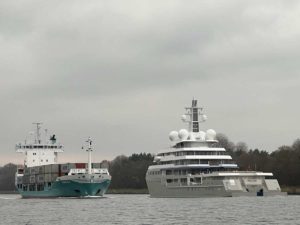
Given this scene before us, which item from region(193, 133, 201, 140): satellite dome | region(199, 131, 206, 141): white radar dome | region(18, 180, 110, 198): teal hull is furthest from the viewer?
region(199, 131, 206, 141): white radar dome

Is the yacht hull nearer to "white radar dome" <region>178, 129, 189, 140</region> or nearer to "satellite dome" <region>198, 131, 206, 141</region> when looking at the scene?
"white radar dome" <region>178, 129, 189, 140</region>

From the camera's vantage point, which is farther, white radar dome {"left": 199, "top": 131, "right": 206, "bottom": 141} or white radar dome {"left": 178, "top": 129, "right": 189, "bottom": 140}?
white radar dome {"left": 178, "top": 129, "right": 189, "bottom": 140}

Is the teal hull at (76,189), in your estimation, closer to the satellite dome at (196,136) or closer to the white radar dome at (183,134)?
the white radar dome at (183,134)

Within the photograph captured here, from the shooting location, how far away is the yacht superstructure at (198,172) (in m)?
130

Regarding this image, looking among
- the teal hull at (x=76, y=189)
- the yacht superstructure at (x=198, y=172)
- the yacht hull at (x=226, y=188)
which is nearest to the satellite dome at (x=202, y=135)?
the yacht superstructure at (x=198, y=172)

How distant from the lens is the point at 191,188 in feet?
440

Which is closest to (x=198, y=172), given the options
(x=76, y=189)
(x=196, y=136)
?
(x=196, y=136)

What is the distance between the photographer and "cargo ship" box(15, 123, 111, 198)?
143000 millimetres

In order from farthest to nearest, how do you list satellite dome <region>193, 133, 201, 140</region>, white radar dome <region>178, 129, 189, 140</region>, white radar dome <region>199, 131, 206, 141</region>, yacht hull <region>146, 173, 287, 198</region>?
1. white radar dome <region>178, 129, 189, 140</region>
2. white radar dome <region>199, 131, 206, 141</region>
3. satellite dome <region>193, 133, 201, 140</region>
4. yacht hull <region>146, 173, 287, 198</region>

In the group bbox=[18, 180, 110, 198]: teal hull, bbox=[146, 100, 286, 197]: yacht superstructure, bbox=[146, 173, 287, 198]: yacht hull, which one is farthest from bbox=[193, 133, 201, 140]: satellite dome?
bbox=[18, 180, 110, 198]: teal hull

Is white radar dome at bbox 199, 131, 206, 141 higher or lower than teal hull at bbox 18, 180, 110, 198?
higher

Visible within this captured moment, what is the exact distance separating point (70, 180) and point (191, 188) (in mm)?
25864

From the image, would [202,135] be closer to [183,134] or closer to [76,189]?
[183,134]

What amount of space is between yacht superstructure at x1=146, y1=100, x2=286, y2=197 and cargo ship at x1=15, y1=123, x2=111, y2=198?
40.1ft
